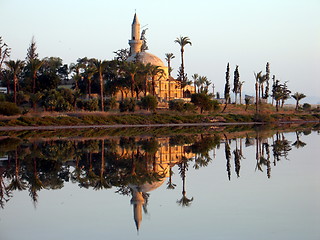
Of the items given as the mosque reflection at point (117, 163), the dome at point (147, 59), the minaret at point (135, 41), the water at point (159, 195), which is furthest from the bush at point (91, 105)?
the water at point (159, 195)

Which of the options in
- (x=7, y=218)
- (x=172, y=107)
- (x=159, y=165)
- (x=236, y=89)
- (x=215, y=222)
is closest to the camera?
(x=215, y=222)

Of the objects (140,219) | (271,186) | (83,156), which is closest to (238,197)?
(271,186)

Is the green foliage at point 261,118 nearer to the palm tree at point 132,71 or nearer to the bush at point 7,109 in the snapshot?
the palm tree at point 132,71

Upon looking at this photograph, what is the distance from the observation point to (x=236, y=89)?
68.4 metres

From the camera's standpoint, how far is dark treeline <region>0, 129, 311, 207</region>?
45.4ft

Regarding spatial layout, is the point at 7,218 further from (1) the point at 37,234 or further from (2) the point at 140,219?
(2) the point at 140,219

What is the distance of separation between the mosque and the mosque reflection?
4266 centimetres

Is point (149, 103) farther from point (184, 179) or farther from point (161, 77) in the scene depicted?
point (184, 179)

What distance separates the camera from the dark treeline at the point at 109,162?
13.8 m

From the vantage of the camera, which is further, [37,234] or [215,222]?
[215,222]

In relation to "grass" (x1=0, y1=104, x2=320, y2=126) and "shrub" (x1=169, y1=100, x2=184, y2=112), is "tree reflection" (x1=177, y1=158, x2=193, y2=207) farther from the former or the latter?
"shrub" (x1=169, y1=100, x2=184, y2=112)

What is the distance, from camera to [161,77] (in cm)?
6962

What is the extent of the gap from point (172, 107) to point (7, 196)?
44811 millimetres

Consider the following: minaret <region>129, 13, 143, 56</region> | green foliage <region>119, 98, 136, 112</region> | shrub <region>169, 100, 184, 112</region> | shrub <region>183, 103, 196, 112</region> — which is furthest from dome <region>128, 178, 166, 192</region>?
minaret <region>129, 13, 143, 56</region>
